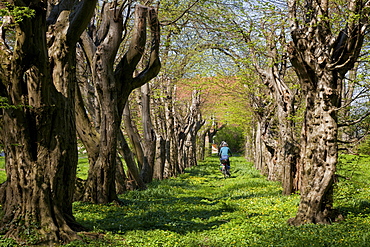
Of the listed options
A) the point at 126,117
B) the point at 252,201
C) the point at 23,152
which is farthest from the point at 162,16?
the point at 23,152

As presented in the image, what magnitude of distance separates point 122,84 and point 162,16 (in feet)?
17.3

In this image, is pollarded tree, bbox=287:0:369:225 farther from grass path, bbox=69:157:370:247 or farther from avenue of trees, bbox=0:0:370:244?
grass path, bbox=69:157:370:247

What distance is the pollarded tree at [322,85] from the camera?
8938 mm

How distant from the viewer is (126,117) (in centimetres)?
1741

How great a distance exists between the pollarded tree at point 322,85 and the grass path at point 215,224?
72 centimetres

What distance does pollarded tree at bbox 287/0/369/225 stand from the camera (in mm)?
8938

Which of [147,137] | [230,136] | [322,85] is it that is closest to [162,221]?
[322,85]

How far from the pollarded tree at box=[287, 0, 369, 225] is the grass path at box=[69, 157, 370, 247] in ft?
2.38

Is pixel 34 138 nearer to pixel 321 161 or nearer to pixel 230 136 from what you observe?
pixel 321 161

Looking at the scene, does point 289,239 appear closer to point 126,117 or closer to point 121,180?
point 121,180

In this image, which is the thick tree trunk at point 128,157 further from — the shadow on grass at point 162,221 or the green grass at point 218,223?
the shadow on grass at point 162,221

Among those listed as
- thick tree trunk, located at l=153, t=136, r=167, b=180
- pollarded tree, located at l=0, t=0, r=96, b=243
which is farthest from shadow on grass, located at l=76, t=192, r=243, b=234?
thick tree trunk, located at l=153, t=136, r=167, b=180

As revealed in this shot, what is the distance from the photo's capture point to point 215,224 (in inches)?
391

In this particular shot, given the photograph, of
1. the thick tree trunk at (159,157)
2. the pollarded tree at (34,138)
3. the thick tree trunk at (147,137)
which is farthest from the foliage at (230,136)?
the pollarded tree at (34,138)
